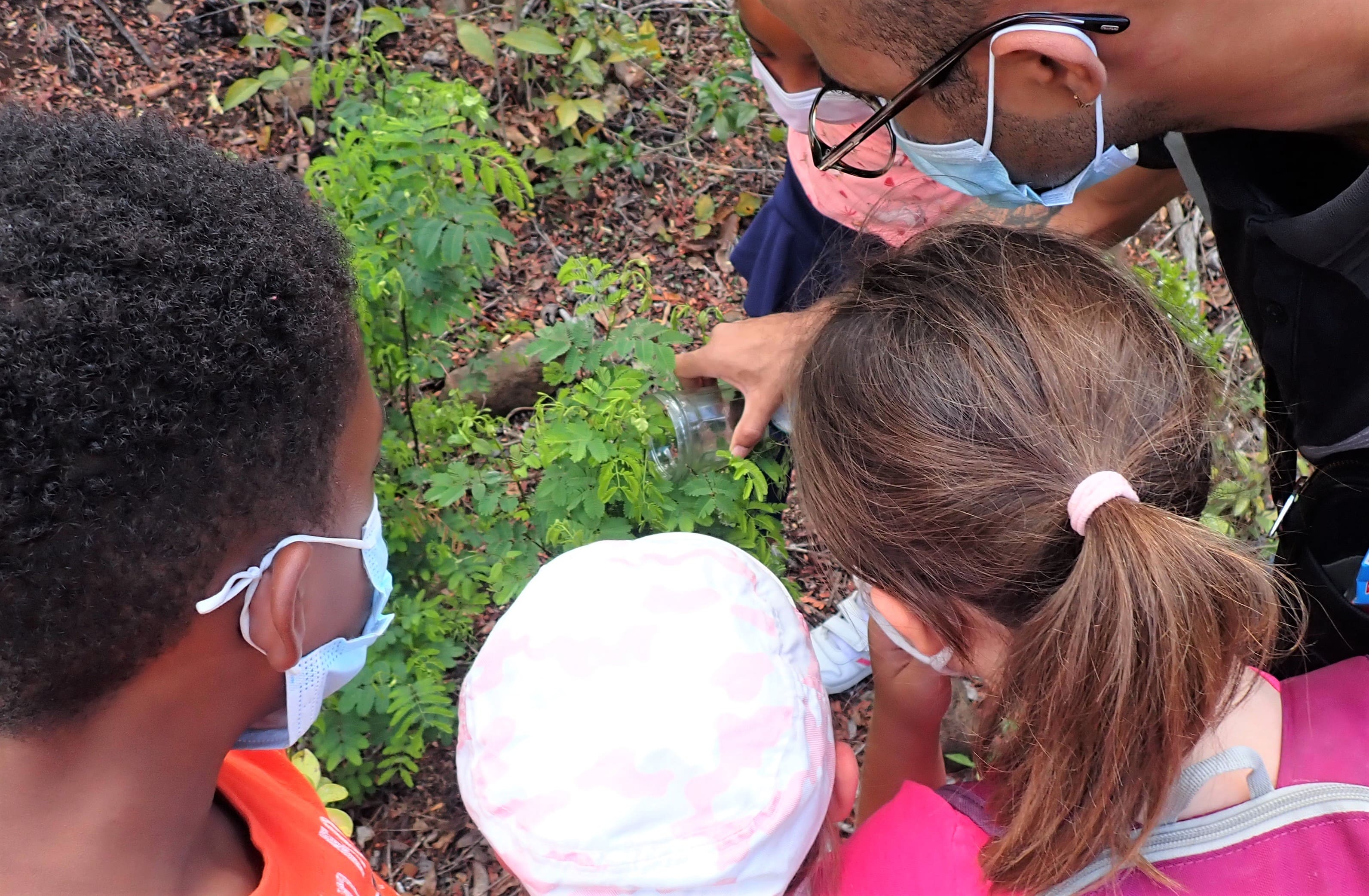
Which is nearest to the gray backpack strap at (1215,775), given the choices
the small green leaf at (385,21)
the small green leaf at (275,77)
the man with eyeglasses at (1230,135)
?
the man with eyeglasses at (1230,135)

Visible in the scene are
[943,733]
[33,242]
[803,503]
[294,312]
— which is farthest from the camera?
[943,733]

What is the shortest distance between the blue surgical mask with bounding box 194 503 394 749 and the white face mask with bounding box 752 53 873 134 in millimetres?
1363

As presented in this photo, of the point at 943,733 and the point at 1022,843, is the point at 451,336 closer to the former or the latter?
the point at 943,733

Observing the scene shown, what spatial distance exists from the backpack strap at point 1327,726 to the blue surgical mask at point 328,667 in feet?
4.72

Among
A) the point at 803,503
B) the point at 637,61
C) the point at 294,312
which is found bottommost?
the point at 637,61

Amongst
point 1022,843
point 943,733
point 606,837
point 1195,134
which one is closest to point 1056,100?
point 1195,134

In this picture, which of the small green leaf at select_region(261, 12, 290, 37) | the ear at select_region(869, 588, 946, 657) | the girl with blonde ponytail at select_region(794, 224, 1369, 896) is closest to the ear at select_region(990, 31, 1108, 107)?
the girl with blonde ponytail at select_region(794, 224, 1369, 896)

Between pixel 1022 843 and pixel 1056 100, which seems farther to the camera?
pixel 1056 100

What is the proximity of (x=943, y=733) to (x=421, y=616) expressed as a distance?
1.79 m

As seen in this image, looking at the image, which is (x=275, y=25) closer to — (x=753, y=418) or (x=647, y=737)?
(x=753, y=418)

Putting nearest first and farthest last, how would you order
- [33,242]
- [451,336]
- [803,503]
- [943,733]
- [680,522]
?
[33,242]
[803,503]
[680,522]
[943,733]
[451,336]

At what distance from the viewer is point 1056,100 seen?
172 centimetres

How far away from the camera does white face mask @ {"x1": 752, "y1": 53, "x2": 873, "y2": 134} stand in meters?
2.14

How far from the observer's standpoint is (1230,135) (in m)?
1.84
